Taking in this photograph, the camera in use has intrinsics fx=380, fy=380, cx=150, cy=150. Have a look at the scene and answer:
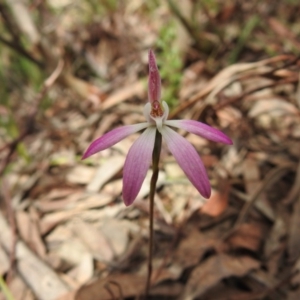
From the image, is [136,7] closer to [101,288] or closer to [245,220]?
[245,220]

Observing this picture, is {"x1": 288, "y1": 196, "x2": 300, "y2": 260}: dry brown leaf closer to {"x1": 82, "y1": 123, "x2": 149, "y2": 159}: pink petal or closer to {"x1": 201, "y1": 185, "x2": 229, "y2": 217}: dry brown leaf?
{"x1": 201, "y1": 185, "x2": 229, "y2": 217}: dry brown leaf

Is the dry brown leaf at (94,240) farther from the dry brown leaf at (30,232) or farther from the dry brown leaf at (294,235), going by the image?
the dry brown leaf at (294,235)

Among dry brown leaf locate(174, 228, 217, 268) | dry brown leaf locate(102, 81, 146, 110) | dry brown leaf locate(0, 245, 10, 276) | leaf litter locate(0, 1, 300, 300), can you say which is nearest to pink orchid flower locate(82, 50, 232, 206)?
leaf litter locate(0, 1, 300, 300)

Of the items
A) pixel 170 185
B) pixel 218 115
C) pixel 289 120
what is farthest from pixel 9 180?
pixel 289 120

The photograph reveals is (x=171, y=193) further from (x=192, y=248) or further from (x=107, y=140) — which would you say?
(x=107, y=140)

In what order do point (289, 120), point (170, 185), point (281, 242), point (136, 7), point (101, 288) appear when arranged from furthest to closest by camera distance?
point (136, 7) < point (289, 120) < point (170, 185) < point (281, 242) < point (101, 288)
